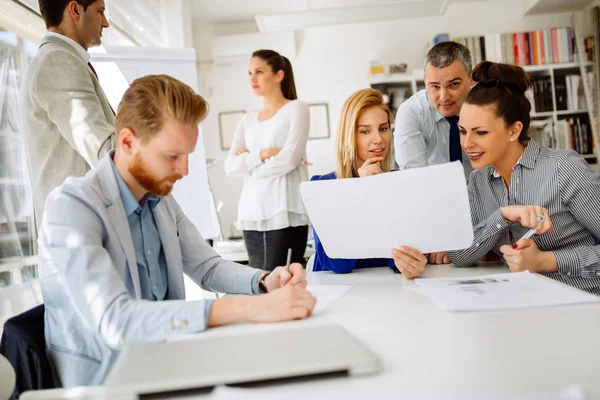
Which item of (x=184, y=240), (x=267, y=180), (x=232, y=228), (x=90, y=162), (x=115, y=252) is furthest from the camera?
(x=232, y=228)

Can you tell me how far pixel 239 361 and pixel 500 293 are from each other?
2.20ft

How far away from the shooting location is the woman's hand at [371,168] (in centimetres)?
184

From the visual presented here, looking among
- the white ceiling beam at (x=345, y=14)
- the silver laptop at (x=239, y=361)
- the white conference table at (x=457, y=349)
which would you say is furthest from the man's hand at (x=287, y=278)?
the white ceiling beam at (x=345, y=14)

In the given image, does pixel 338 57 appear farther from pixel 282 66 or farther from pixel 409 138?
pixel 409 138

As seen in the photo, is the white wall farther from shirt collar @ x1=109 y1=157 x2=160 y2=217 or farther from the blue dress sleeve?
shirt collar @ x1=109 y1=157 x2=160 y2=217

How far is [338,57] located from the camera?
5.82 meters

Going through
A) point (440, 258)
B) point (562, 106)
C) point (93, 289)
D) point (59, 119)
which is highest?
point (562, 106)

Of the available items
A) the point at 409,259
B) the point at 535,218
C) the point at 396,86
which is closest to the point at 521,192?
the point at 535,218

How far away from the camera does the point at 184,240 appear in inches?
60.7

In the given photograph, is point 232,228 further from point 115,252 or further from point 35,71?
point 115,252

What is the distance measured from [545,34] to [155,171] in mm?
4927

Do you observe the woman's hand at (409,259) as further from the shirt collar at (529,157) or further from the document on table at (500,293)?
the shirt collar at (529,157)

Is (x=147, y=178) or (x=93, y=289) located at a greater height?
(x=147, y=178)

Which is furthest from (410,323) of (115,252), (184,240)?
(184,240)
